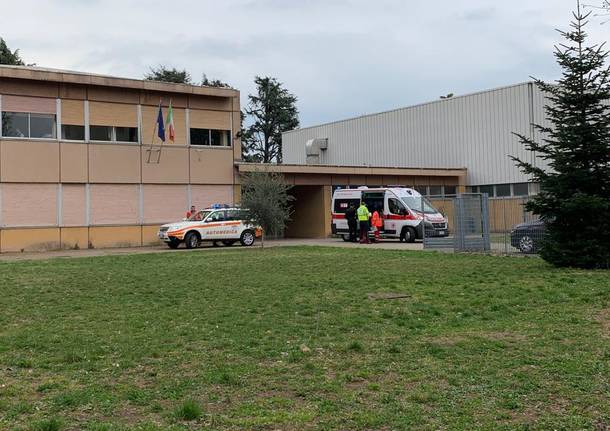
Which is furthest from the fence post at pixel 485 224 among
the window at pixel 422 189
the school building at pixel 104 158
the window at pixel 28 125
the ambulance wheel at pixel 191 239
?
the window at pixel 28 125

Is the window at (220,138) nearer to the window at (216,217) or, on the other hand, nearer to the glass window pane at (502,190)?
the window at (216,217)

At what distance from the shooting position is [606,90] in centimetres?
1500

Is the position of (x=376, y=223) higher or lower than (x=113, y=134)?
lower

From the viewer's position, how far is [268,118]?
72.7 m

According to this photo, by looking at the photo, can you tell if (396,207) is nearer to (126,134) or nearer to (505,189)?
(126,134)

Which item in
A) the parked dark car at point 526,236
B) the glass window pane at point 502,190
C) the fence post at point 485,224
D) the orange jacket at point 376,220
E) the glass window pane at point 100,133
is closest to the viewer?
the parked dark car at point 526,236

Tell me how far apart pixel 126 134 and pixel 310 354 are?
81.3 feet

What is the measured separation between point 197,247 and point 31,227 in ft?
21.9

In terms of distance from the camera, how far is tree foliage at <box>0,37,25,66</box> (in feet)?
160

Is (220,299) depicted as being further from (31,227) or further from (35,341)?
(31,227)

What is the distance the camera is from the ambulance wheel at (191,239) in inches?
1091

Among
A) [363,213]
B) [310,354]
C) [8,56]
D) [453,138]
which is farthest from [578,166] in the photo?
[8,56]

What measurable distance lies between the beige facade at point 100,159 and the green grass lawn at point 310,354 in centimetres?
1468

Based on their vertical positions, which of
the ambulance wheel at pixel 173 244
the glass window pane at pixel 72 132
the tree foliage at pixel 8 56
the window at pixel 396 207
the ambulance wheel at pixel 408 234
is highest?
the tree foliage at pixel 8 56
